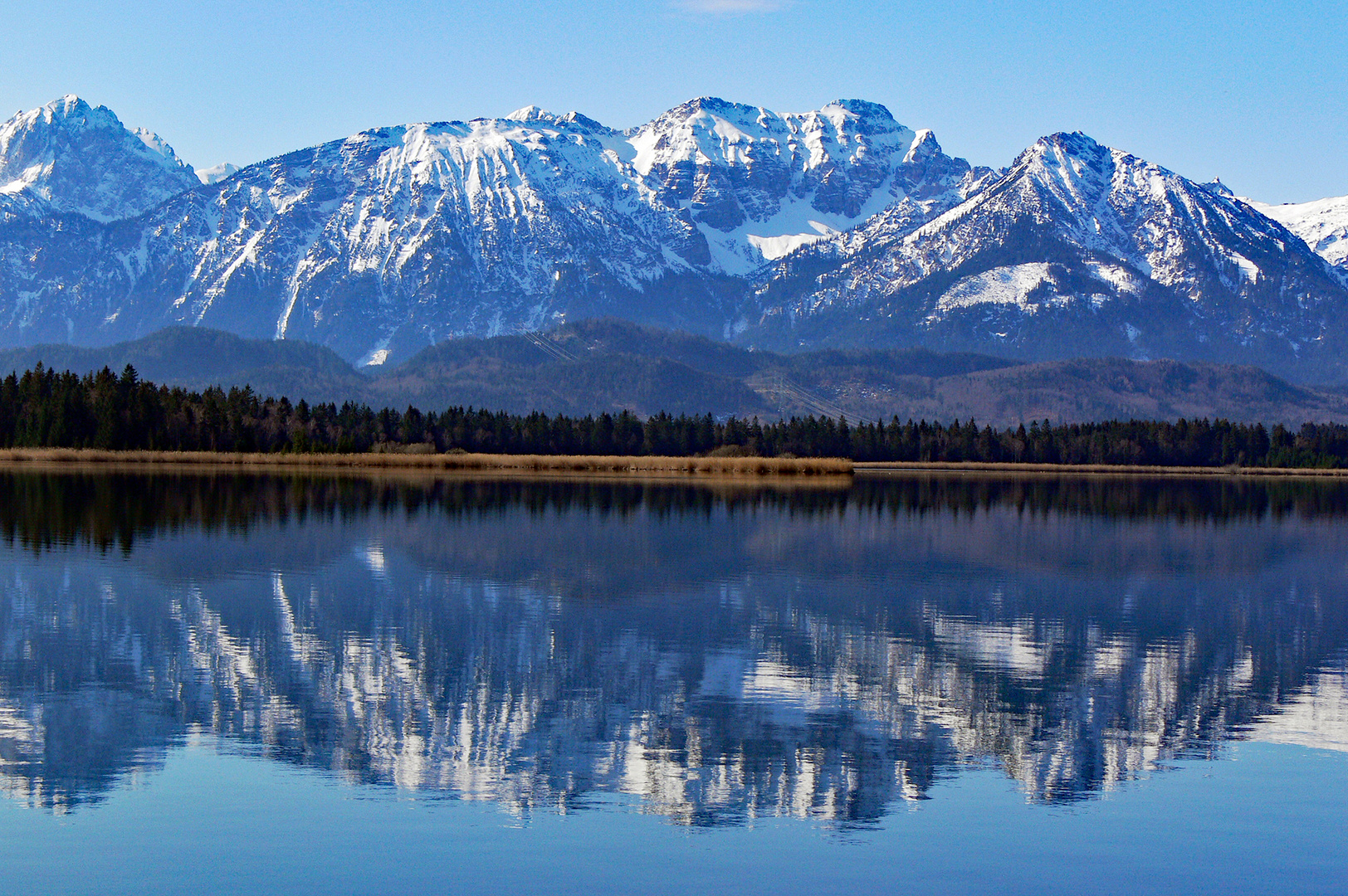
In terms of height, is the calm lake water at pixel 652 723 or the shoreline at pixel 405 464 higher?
the shoreline at pixel 405 464

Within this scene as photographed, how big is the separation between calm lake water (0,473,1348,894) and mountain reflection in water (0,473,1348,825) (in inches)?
5.5

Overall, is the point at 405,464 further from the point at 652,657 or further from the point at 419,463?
the point at 652,657

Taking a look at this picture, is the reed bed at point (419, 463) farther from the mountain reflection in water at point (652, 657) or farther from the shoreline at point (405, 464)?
the mountain reflection in water at point (652, 657)

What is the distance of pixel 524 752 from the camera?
86.7 feet

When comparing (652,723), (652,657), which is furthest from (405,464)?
(652,723)

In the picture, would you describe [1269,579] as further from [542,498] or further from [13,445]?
[13,445]

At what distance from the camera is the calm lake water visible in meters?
21.1

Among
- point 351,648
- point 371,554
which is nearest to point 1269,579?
point 371,554

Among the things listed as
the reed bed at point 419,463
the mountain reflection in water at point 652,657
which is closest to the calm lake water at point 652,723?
the mountain reflection in water at point 652,657

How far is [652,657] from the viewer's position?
36188mm

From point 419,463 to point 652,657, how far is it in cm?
16374

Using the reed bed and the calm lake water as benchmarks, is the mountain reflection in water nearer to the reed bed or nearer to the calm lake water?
the calm lake water

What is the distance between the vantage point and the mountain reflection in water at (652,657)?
84.9ft

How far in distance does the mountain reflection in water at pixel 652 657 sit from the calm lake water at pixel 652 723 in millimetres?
139
